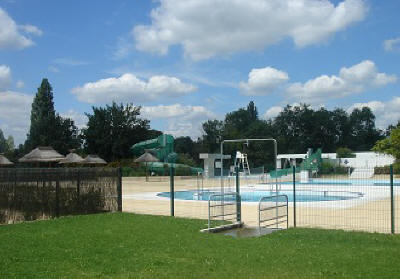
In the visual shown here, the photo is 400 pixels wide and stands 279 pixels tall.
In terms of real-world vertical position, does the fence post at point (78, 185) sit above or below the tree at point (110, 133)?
below

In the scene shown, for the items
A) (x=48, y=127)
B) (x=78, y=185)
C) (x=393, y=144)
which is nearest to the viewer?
(x=78, y=185)

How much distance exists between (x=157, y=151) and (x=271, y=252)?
53.5 meters

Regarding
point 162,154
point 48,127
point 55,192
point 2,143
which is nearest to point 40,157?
point 162,154

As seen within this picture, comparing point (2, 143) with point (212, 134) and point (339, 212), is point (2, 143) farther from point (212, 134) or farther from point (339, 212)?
point (339, 212)

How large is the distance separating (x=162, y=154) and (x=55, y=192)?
4606cm

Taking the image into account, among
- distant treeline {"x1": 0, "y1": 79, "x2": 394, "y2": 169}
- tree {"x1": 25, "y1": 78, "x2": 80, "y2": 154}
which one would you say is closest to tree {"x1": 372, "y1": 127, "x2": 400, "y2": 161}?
distant treeline {"x1": 0, "y1": 79, "x2": 394, "y2": 169}

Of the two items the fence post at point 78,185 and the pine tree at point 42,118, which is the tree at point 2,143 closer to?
the pine tree at point 42,118

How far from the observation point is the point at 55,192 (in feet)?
55.8

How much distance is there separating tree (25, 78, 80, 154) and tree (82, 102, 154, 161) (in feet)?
8.57

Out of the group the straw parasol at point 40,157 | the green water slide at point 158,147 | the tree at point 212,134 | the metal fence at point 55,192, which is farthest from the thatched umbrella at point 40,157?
the tree at point 212,134

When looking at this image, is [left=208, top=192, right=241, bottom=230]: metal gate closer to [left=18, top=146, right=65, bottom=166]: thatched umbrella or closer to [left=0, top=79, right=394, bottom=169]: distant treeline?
[left=18, top=146, right=65, bottom=166]: thatched umbrella

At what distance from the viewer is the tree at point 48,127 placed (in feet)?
223

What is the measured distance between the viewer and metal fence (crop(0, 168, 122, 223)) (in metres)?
16.0

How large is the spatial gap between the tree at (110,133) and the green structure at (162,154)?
7.67ft
